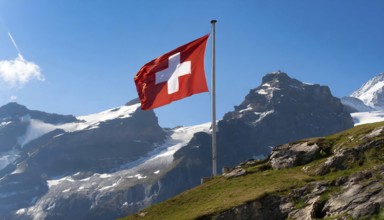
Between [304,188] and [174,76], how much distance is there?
13678mm

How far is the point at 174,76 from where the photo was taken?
40344 mm

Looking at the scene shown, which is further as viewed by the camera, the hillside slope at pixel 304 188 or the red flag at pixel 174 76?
the red flag at pixel 174 76

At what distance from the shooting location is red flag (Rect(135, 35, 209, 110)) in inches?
1547

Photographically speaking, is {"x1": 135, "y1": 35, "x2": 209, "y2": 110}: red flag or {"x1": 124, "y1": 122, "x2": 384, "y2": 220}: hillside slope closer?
{"x1": 124, "y1": 122, "x2": 384, "y2": 220}: hillside slope

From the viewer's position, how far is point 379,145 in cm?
4256

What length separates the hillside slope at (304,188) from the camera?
3359 centimetres

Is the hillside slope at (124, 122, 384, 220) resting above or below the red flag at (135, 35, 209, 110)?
below

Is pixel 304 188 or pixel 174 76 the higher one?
pixel 174 76

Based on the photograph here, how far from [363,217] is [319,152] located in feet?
61.8

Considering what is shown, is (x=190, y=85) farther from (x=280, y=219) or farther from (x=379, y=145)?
(x=379, y=145)

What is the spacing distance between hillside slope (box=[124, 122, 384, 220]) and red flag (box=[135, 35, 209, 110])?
952cm

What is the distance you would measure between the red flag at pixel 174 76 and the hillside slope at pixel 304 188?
31.2 feet

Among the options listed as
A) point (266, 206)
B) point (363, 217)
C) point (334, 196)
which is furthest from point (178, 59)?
point (363, 217)

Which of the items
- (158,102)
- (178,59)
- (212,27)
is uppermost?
(212,27)
